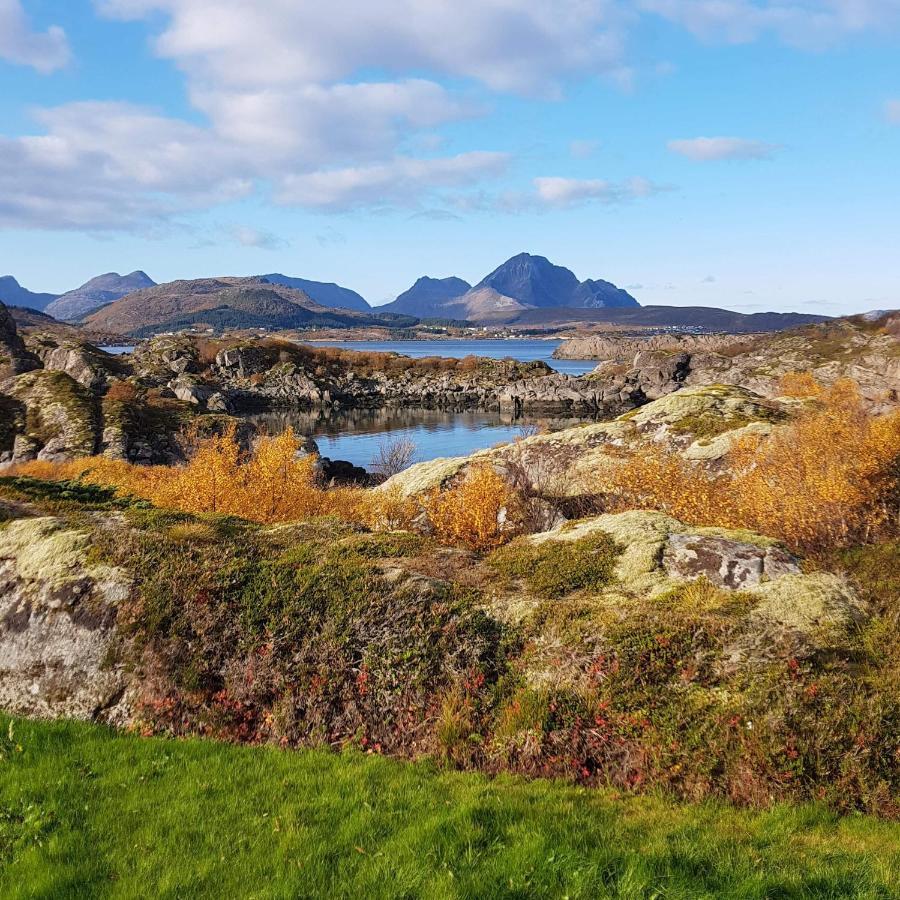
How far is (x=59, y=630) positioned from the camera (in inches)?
527

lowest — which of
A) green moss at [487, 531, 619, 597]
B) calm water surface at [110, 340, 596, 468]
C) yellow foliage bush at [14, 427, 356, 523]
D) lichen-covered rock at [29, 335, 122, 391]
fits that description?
calm water surface at [110, 340, 596, 468]

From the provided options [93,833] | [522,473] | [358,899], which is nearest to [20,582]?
[93,833]

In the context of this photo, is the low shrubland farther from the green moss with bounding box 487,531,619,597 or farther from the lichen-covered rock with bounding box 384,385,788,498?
the lichen-covered rock with bounding box 384,385,788,498

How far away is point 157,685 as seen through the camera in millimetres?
12281

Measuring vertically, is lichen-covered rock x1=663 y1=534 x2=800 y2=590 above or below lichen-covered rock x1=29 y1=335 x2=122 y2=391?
below

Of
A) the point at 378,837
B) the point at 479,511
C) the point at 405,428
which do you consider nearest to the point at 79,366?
the point at 405,428

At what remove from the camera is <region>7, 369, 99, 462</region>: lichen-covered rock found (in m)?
75.6

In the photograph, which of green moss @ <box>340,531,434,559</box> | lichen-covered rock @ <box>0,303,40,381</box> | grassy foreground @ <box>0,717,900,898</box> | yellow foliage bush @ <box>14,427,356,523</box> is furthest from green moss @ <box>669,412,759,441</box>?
lichen-covered rock @ <box>0,303,40,381</box>

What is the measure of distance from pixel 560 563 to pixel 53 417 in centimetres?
8926

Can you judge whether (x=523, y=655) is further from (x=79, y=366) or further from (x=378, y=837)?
(x=79, y=366)

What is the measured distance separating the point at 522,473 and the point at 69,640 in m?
20.8

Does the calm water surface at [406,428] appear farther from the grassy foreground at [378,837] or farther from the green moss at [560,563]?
the grassy foreground at [378,837]

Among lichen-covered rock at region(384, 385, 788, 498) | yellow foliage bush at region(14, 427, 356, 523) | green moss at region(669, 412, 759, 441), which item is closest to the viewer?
lichen-covered rock at region(384, 385, 788, 498)

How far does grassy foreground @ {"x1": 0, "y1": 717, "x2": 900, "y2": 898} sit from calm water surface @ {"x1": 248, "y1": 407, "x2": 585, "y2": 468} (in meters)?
84.7
